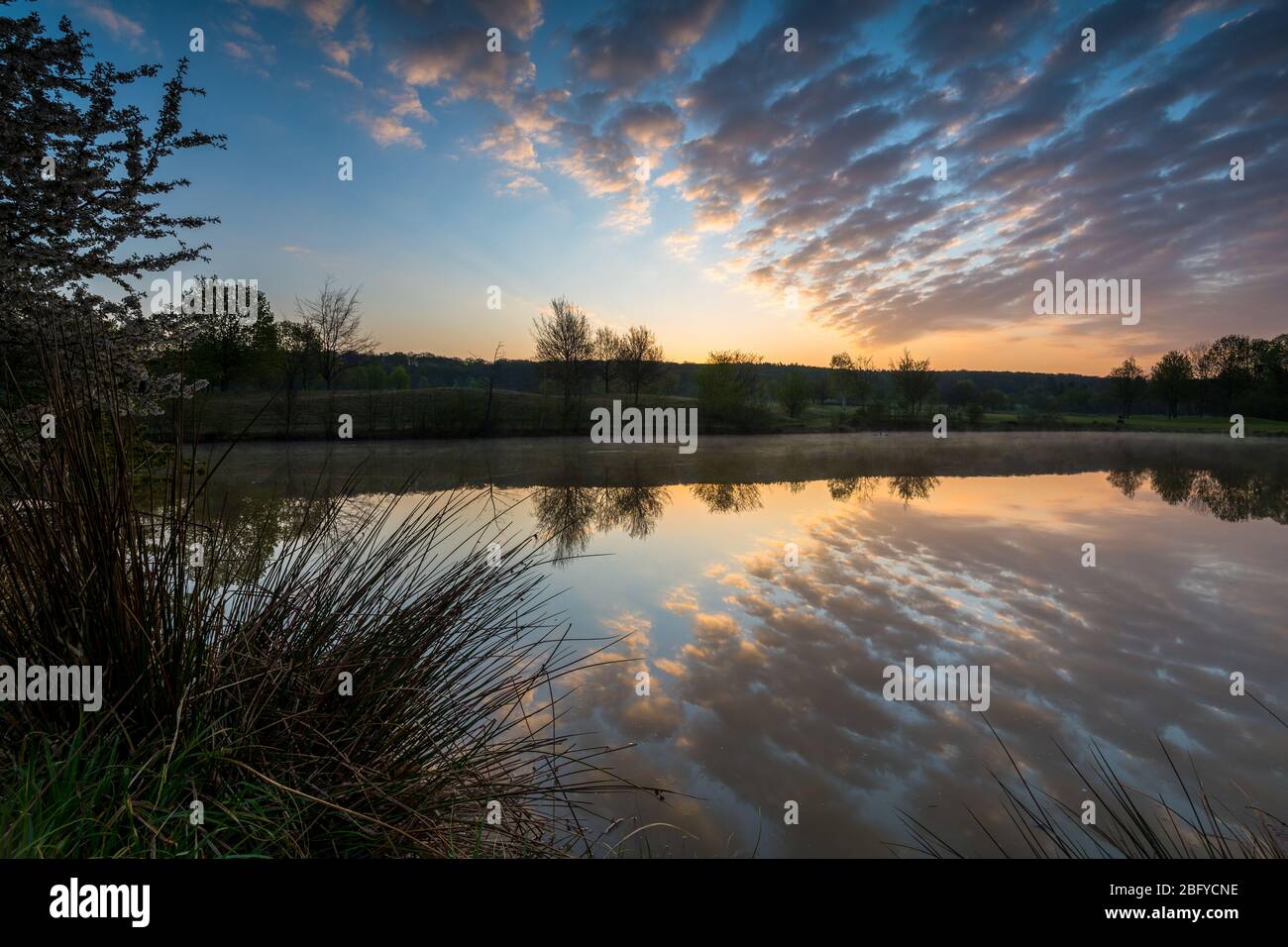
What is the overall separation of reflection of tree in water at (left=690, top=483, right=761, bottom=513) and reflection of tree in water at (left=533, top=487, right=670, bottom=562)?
3.83ft

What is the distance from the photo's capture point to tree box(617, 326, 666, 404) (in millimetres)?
56188

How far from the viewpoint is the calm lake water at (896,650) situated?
360 cm

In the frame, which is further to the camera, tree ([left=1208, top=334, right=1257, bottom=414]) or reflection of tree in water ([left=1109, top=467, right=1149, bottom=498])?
tree ([left=1208, top=334, right=1257, bottom=414])

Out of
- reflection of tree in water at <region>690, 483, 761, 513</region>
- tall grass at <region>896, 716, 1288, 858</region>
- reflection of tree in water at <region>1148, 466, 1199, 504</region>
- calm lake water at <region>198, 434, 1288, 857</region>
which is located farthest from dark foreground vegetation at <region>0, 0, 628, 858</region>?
reflection of tree in water at <region>1148, 466, 1199, 504</region>

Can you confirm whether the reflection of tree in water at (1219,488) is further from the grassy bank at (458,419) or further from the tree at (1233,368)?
the tree at (1233,368)

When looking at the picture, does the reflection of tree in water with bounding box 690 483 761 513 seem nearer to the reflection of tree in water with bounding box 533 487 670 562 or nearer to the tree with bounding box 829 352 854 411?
the reflection of tree in water with bounding box 533 487 670 562

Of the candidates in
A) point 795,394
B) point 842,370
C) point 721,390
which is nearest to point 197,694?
point 721,390

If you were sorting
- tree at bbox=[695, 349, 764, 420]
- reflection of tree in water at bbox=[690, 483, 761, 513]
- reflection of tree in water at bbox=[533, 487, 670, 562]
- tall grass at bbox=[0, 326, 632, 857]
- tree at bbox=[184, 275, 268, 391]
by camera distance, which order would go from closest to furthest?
tall grass at bbox=[0, 326, 632, 857] < reflection of tree in water at bbox=[533, 487, 670, 562] < reflection of tree in water at bbox=[690, 483, 761, 513] < tree at bbox=[184, 275, 268, 391] < tree at bbox=[695, 349, 764, 420]

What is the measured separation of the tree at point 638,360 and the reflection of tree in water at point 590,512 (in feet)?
131

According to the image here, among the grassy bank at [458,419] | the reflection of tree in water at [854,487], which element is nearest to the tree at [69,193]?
the reflection of tree in water at [854,487]

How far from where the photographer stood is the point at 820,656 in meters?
5.67

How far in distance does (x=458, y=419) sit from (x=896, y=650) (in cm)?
3542
